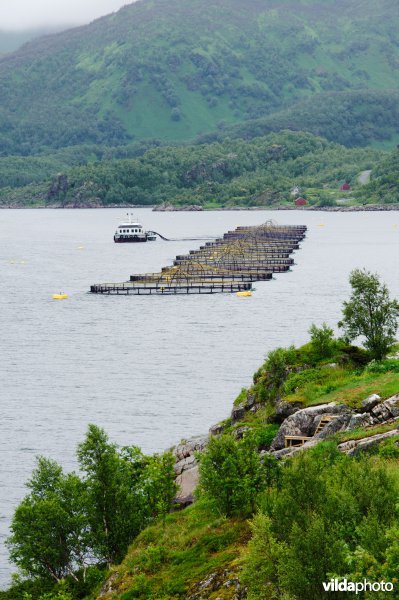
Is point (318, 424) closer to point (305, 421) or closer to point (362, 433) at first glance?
point (305, 421)

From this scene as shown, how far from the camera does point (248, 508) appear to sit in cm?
4222

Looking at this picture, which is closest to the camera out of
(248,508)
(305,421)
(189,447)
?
(248,508)

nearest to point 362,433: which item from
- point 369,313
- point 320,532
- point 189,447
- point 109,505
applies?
point 109,505

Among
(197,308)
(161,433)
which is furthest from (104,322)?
(161,433)

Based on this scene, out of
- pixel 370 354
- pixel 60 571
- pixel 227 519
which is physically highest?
pixel 370 354

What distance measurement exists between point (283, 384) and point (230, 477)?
62.4 feet

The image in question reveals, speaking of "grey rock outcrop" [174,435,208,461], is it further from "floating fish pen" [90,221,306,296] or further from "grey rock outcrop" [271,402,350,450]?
"floating fish pen" [90,221,306,296]

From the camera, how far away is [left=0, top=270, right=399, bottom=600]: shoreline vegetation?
1272 inches

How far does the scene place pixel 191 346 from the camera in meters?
113

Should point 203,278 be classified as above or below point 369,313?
below

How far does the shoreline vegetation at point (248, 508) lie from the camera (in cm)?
3231

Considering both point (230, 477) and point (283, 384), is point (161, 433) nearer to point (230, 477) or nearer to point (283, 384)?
point (283, 384)

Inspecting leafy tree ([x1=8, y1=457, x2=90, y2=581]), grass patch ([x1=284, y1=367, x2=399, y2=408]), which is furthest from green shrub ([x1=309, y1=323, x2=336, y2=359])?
leafy tree ([x1=8, y1=457, x2=90, y2=581])

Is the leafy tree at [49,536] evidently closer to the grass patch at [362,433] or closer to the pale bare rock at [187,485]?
the pale bare rock at [187,485]
